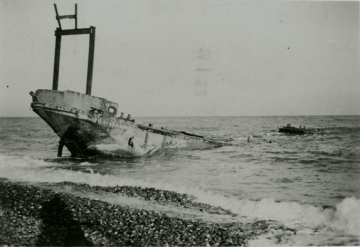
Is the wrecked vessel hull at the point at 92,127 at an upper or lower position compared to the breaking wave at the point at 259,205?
upper

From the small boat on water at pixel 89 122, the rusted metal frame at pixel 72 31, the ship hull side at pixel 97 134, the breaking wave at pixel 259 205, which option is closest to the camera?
the breaking wave at pixel 259 205

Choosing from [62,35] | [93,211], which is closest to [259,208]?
[93,211]

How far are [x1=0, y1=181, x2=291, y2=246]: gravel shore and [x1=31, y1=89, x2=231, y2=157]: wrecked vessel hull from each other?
16.8 ft

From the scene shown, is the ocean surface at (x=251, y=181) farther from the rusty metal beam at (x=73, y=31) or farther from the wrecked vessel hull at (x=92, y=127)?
the rusty metal beam at (x=73, y=31)

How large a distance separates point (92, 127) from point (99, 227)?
743 cm

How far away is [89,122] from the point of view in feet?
42.5

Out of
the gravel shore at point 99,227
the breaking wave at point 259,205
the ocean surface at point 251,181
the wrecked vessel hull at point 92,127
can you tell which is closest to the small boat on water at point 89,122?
the wrecked vessel hull at point 92,127

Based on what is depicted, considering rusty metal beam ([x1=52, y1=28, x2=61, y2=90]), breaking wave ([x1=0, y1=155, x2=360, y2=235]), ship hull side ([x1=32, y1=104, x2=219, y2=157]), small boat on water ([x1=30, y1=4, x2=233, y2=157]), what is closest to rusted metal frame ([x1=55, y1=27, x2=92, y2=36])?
small boat on water ([x1=30, y1=4, x2=233, y2=157])

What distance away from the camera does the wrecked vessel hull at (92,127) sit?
1262 cm

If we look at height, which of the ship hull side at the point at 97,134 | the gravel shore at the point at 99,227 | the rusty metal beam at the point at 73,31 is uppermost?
the rusty metal beam at the point at 73,31

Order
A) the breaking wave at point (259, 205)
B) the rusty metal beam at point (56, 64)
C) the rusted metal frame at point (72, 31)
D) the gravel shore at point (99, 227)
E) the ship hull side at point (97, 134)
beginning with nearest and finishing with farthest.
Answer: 1. the gravel shore at point (99, 227)
2. the breaking wave at point (259, 205)
3. the ship hull side at point (97, 134)
4. the rusted metal frame at point (72, 31)
5. the rusty metal beam at point (56, 64)

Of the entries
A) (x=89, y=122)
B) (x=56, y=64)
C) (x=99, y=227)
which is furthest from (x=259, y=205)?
(x=56, y=64)

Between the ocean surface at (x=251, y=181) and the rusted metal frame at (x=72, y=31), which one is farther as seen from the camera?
the rusted metal frame at (x=72, y=31)

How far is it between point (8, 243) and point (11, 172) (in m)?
7.43
